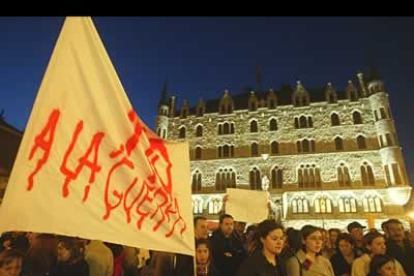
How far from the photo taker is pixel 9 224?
1.35 m

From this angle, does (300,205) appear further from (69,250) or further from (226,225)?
(69,250)

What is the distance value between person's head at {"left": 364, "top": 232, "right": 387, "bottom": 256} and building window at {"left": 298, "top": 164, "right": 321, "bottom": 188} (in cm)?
1997

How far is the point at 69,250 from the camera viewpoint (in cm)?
297

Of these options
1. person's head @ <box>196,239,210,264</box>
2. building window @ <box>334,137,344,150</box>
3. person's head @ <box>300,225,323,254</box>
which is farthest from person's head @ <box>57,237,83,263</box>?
building window @ <box>334,137,344,150</box>

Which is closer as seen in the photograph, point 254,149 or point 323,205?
point 323,205

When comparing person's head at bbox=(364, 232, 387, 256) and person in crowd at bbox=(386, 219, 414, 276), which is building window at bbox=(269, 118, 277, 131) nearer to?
person in crowd at bbox=(386, 219, 414, 276)

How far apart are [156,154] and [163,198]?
487 millimetres

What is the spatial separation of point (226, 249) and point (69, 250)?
2.00 metres

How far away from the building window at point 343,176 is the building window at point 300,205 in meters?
3.16

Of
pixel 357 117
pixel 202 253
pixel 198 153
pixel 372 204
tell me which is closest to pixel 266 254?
pixel 202 253

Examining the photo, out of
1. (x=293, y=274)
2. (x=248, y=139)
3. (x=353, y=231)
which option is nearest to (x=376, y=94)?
(x=248, y=139)

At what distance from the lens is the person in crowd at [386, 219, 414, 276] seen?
3.69 metres

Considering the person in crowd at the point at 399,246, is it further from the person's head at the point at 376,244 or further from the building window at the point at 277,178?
the building window at the point at 277,178

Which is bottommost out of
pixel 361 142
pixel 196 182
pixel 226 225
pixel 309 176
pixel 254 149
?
pixel 226 225
